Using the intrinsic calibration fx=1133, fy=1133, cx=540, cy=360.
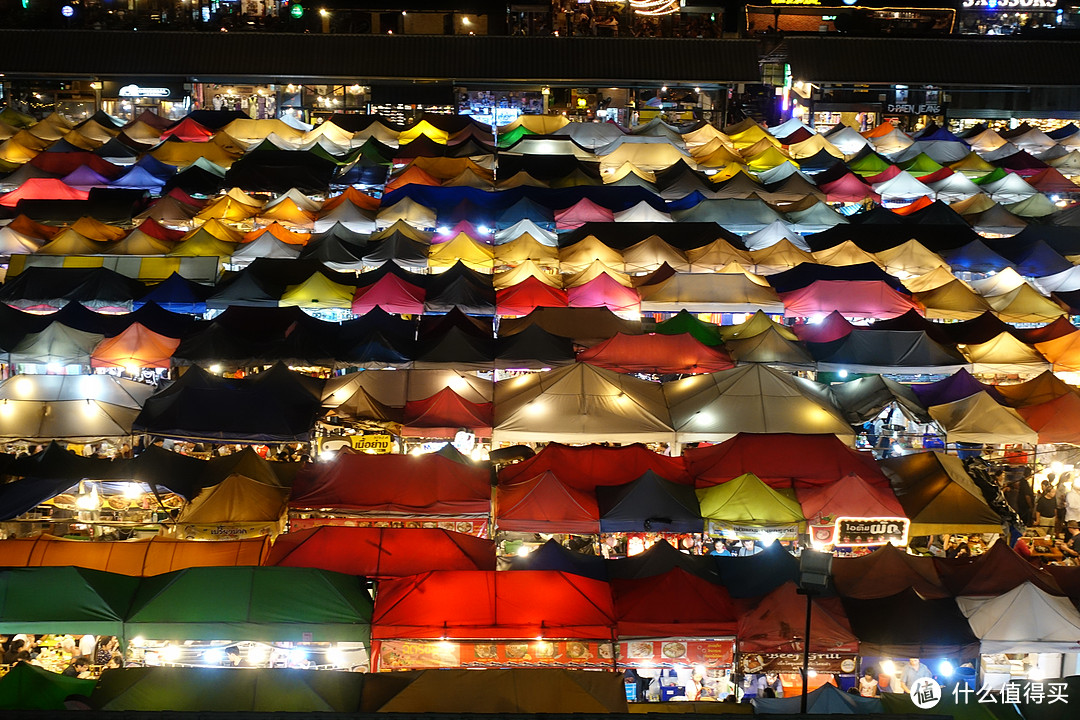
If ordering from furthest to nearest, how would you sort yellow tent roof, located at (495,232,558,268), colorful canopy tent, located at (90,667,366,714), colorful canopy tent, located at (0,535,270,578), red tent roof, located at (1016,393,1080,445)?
yellow tent roof, located at (495,232,558,268) < red tent roof, located at (1016,393,1080,445) < colorful canopy tent, located at (0,535,270,578) < colorful canopy tent, located at (90,667,366,714)

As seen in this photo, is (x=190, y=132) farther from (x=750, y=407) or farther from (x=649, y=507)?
(x=649, y=507)

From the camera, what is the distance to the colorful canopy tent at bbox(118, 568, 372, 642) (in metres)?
10.5

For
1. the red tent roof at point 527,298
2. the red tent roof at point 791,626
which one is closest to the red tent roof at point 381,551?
the red tent roof at point 791,626

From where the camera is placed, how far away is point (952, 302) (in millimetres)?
20078

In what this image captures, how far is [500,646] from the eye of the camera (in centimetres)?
1055

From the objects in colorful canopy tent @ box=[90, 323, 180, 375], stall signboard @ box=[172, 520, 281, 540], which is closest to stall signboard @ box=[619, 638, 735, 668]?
stall signboard @ box=[172, 520, 281, 540]

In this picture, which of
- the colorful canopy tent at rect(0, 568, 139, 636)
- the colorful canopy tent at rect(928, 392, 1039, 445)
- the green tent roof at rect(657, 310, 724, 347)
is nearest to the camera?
the colorful canopy tent at rect(0, 568, 139, 636)

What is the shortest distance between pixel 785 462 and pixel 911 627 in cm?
341

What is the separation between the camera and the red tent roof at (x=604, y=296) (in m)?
20.0

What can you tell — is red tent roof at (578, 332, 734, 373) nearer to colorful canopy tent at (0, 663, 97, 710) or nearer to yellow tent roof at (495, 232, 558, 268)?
yellow tent roof at (495, 232, 558, 268)

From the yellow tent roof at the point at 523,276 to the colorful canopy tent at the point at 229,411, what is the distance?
5.75m

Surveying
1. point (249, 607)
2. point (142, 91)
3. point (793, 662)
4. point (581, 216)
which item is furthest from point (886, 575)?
point (142, 91)

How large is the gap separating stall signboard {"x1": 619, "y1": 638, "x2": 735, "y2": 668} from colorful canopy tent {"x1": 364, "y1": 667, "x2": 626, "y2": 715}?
2.99 ft

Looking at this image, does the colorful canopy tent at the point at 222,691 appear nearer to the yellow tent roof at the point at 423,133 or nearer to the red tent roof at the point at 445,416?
the red tent roof at the point at 445,416
